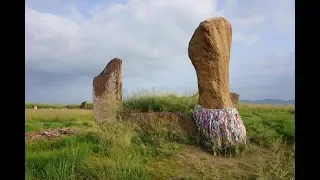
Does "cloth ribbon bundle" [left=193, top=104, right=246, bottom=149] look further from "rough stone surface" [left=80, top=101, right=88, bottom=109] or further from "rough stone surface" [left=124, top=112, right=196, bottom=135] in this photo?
"rough stone surface" [left=80, top=101, right=88, bottom=109]

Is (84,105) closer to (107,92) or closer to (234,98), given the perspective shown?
(107,92)

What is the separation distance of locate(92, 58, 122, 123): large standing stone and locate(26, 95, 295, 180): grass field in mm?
246

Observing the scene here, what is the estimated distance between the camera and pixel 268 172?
3967mm

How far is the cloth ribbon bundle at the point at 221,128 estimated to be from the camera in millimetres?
4426

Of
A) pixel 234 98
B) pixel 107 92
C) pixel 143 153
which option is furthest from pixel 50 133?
pixel 234 98

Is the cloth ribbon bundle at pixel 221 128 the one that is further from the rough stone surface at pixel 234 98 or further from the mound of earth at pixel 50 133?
the rough stone surface at pixel 234 98

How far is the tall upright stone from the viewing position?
445 centimetres

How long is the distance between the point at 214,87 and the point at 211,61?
0.33 meters

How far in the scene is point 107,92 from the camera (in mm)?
5547

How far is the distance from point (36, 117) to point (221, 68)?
2.95m
